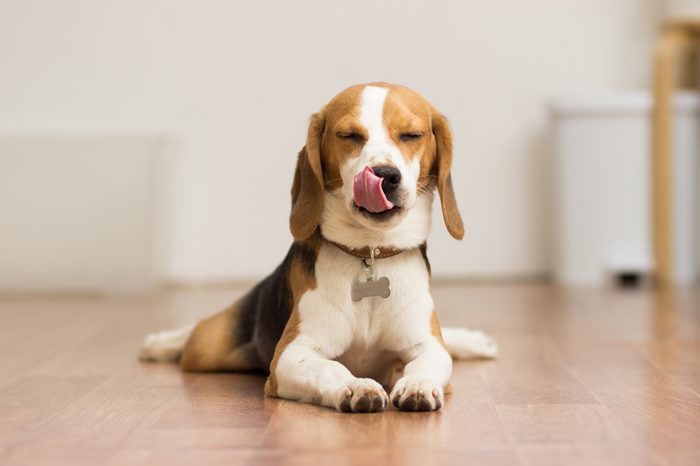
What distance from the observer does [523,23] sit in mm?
5199

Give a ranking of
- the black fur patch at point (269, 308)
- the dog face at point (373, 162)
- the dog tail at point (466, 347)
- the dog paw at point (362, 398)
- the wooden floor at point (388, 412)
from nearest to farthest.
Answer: the wooden floor at point (388, 412) < the dog paw at point (362, 398) < the dog face at point (373, 162) < the black fur patch at point (269, 308) < the dog tail at point (466, 347)

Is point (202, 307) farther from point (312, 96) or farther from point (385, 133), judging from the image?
point (385, 133)

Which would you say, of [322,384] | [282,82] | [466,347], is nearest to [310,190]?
[322,384]

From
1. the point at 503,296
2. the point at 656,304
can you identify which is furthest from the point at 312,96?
the point at 656,304

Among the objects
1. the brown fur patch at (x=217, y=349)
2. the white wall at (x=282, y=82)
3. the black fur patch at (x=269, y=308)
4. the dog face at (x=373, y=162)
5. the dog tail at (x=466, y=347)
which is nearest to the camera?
the dog face at (x=373, y=162)

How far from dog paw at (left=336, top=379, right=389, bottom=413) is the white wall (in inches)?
128

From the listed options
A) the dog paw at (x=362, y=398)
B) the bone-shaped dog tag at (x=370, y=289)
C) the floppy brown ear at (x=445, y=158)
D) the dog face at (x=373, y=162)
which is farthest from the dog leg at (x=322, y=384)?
the floppy brown ear at (x=445, y=158)

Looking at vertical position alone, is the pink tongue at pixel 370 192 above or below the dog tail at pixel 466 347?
above

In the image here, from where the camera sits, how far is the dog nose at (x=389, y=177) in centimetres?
198

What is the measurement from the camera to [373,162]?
200 centimetres

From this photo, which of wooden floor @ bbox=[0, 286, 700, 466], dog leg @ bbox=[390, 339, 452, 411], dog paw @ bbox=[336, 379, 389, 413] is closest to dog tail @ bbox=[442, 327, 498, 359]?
wooden floor @ bbox=[0, 286, 700, 466]

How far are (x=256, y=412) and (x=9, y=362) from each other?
3.57ft

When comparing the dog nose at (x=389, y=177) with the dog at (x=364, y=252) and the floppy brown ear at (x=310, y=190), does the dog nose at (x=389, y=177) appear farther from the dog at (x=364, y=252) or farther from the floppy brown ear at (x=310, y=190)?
the floppy brown ear at (x=310, y=190)

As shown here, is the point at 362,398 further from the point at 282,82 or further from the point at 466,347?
the point at 282,82
